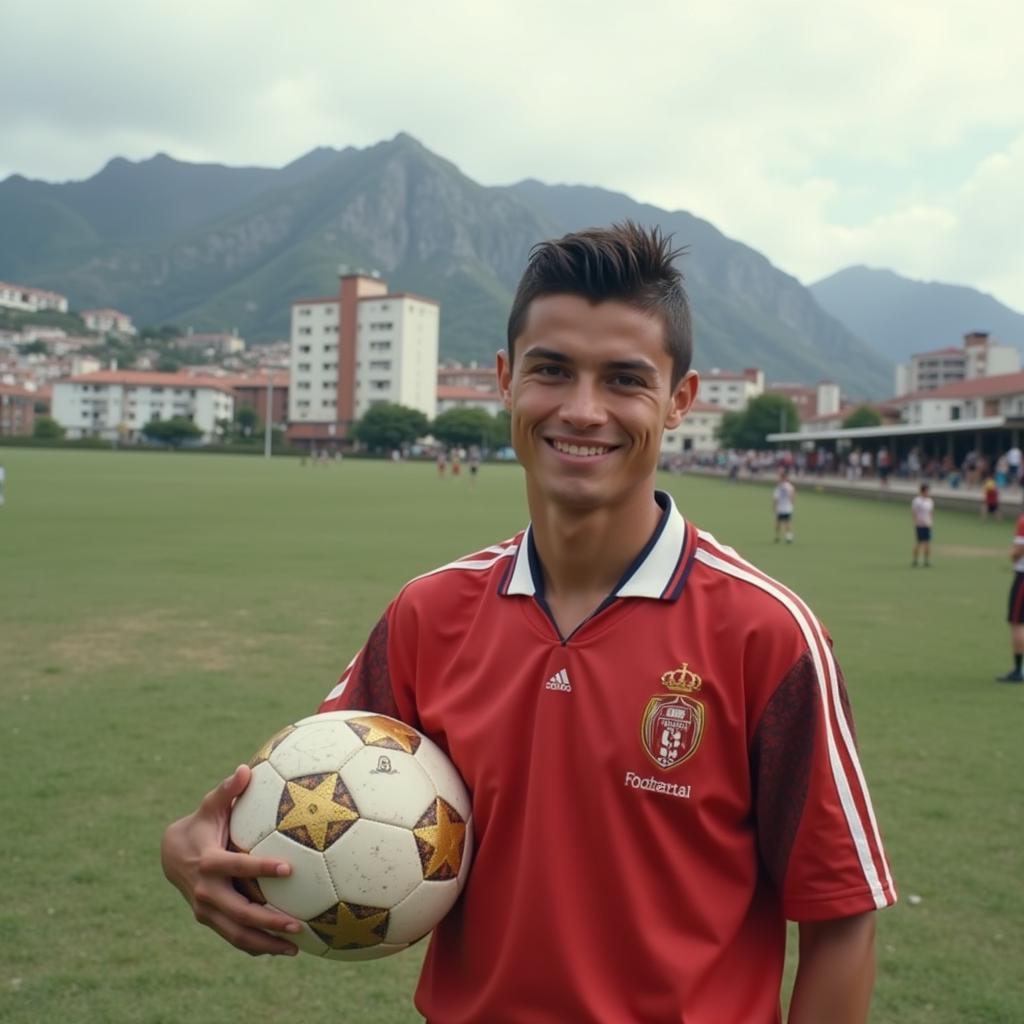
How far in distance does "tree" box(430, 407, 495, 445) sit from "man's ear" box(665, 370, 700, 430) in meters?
110

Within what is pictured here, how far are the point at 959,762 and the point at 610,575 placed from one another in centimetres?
620

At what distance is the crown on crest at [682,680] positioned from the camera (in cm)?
200

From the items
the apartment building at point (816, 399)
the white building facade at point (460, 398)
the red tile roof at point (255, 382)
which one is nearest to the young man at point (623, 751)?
the white building facade at point (460, 398)

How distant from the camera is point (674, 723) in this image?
1.98 metres

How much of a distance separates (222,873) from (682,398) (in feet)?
4.52

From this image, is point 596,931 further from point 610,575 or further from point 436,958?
point 610,575

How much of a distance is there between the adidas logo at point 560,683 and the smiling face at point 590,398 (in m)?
0.36

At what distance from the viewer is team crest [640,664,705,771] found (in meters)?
1.97

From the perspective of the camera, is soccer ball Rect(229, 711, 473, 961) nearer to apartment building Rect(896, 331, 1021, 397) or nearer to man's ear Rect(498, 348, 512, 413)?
man's ear Rect(498, 348, 512, 413)

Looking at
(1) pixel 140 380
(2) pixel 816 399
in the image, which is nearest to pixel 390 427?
(1) pixel 140 380

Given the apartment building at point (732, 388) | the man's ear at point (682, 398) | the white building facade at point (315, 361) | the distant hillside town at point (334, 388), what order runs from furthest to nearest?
1. the apartment building at point (732, 388)
2. the white building facade at point (315, 361)
3. the distant hillside town at point (334, 388)
4. the man's ear at point (682, 398)

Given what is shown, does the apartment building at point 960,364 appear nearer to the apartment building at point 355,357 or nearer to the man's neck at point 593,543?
the apartment building at point 355,357

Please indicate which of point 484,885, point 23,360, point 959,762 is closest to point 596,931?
point 484,885

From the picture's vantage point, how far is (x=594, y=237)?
7.12ft
